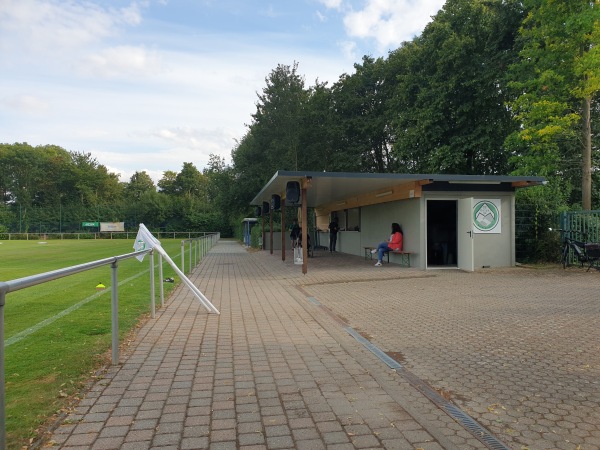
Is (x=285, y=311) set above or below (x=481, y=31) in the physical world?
below

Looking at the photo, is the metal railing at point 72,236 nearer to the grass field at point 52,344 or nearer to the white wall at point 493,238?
the white wall at point 493,238

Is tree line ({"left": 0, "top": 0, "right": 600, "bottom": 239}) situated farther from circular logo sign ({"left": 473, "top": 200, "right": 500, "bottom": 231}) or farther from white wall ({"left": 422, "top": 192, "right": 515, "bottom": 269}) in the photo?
circular logo sign ({"left": 473, "top": 200, "right": 500, "bottom": 231})

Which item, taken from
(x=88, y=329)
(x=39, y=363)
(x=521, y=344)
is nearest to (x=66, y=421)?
(x=39, y=363)

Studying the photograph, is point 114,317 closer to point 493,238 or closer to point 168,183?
point 493,238

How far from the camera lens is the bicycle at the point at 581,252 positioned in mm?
13414

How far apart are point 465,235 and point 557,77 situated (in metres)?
7.52

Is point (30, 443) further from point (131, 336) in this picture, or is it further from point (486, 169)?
point (486, 169)

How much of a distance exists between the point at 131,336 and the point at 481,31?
2335 cm

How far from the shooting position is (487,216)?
14.8m

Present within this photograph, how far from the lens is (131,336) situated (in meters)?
6.07

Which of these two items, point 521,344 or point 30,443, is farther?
point 521,344

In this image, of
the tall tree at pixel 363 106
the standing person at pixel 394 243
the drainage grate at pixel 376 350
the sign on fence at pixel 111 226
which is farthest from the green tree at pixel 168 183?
the drainage grate at pixel 376 350

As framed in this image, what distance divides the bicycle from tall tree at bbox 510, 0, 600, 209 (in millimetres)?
4035

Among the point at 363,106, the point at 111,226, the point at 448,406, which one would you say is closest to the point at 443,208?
the point at 448,406
